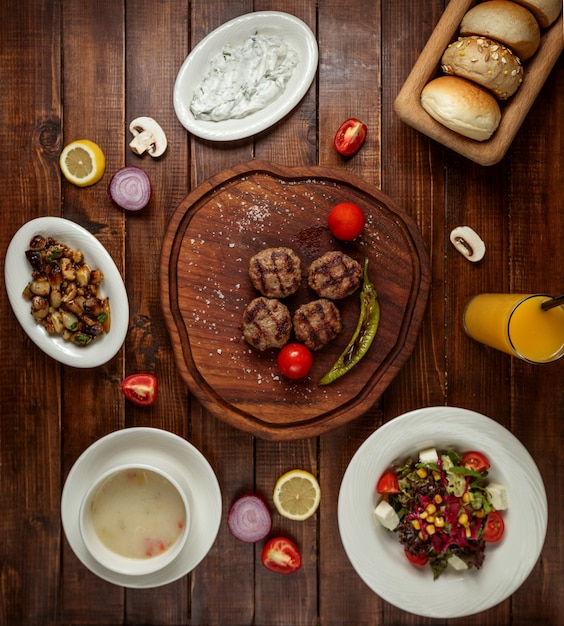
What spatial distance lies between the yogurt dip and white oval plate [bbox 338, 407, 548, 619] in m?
1.83

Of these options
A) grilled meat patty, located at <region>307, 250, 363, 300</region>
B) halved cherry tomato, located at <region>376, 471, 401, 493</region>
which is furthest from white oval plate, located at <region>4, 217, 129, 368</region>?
halved cherry tomato, located at <region>376, 471, 401, 493</region>

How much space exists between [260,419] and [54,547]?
1433 mm

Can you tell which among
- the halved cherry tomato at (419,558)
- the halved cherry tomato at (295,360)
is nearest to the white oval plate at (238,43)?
the halved cherry tomato at (295,360)

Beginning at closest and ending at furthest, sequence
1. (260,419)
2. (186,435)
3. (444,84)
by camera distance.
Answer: (444,84) → (260,419) → (186,435)

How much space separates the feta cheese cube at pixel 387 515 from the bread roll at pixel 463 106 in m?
1.90

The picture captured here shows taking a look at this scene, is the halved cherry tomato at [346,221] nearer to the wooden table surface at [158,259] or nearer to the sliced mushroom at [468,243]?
the wooden table surface at [158,259]

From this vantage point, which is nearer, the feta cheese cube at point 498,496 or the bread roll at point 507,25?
the bread roll at point 507,25

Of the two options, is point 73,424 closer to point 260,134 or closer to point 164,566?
point 164,566

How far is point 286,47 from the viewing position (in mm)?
3041

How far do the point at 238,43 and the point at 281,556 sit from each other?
2803 millimetres

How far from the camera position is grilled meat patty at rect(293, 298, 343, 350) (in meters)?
2.83

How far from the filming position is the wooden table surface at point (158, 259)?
10.2 ft

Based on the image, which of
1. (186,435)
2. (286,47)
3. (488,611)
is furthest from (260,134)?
(488,611)

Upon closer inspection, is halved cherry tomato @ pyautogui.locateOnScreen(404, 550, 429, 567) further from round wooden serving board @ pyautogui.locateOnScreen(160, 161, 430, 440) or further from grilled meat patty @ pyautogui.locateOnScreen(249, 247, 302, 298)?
grilled meat patty @ pyautogui.locateOnScreen(249, 247, 302, 298)
